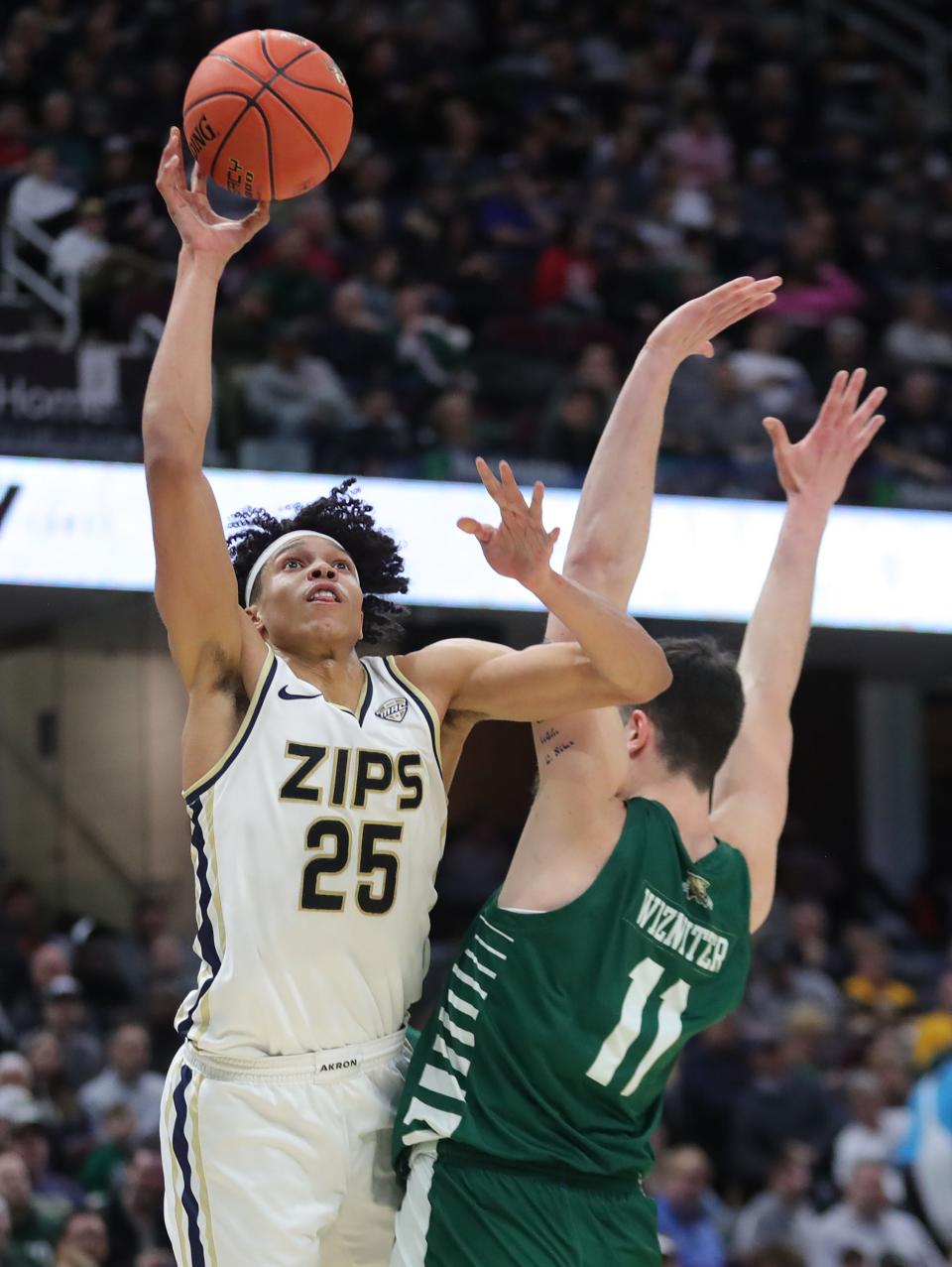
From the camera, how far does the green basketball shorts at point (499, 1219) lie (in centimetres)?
375

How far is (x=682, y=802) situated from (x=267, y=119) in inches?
72.4

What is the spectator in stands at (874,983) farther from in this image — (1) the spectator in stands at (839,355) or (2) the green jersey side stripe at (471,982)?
(2) the green jersey side stripe at (471,982)

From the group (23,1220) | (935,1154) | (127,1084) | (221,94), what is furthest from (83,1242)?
(221,94)

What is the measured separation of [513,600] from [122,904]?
158 inches

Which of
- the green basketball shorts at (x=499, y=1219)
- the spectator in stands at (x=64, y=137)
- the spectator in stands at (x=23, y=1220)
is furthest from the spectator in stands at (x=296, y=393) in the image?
the green basketball shorts at (x=499, y=1219)

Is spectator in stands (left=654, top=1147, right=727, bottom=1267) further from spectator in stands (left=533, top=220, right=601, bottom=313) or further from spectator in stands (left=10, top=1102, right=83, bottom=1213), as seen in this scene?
spectator in stands (left=533, top=220, right=601, bottom=313)

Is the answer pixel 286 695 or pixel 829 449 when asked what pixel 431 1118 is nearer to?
pixel 286 695

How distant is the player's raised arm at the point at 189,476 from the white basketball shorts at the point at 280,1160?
0.83 m

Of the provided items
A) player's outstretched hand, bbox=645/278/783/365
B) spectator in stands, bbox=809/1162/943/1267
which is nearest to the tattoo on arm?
player's outstretched hand, bbox=645/278/783/365

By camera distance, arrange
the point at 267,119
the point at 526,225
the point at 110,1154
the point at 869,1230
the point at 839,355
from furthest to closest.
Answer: the point at 526,225
the point at 839,355
the point at 869,1230
the point at 110,1154
the point at 267,119

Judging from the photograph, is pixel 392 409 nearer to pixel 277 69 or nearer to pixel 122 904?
pixel 122 904

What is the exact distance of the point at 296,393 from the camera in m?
11.7

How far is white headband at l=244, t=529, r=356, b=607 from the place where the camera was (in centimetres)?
418

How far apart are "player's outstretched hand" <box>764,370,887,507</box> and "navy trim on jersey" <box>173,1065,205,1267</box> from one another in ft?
7.32
